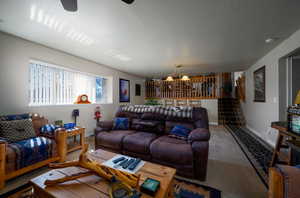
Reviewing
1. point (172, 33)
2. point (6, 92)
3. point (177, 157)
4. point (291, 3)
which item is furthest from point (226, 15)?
point (6, 92)

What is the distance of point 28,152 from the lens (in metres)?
1.79

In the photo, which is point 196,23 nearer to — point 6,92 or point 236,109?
point 6,92

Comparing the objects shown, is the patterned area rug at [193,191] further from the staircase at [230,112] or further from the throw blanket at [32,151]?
the staircase at [230,112]

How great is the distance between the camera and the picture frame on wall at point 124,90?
209 inches

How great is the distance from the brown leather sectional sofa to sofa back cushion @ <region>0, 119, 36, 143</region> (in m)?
1.11

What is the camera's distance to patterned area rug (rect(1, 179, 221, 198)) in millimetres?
1438

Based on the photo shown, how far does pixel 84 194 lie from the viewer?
39.2 inches

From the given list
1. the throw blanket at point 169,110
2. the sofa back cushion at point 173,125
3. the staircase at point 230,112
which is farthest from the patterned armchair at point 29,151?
the staircase at point 230,112

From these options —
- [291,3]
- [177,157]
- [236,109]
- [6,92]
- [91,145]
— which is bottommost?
[91,145]

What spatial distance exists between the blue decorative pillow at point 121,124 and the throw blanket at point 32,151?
1159 mm

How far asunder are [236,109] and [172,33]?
18.3ft

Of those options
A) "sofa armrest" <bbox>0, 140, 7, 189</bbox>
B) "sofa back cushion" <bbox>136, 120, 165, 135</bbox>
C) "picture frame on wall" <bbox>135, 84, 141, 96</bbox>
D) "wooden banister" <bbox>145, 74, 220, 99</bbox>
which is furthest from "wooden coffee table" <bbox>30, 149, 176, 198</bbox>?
"wooden banister" <bbox>145, 74, 220, 99</bbox>

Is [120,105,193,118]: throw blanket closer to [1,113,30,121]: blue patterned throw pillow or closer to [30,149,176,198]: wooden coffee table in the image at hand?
[30,149,176,198]: wooden coffee table

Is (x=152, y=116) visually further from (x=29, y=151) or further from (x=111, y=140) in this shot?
(x=29, y=151)
